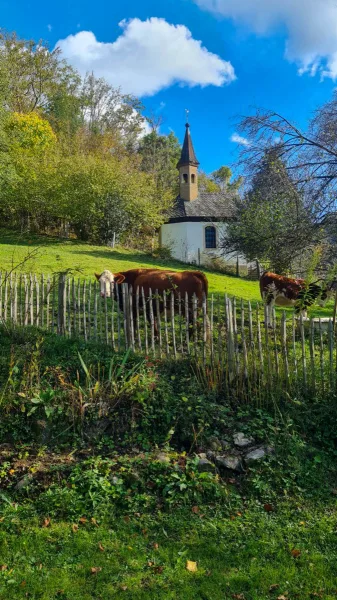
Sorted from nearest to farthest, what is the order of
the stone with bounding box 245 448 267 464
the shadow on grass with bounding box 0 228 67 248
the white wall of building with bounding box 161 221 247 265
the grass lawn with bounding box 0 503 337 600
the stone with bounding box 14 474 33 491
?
the grass lawn with bounding box 0 503 337 600, the stone with bounding box 14 474 33 491, the stone with bounding box 245 448 267 464, the shadow on grass with bounding box 0 228 67 248, the white wall of building with bounding box 161 221 247 265

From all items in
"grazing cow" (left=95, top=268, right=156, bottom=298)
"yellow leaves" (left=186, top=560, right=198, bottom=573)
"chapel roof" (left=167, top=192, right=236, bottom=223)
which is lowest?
"yellow leaves" (left=186, top=560, right=198, bottom=573)

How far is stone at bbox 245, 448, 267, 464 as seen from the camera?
4535 millimetres

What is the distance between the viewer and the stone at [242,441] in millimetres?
4801

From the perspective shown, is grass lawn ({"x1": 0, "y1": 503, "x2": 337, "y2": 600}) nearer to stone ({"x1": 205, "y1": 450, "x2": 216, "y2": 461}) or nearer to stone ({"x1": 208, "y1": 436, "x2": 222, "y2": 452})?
stone ({"x1": 205, "y1": 450, "x2": 216, "y2": 461})

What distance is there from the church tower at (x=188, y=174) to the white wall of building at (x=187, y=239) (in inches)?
133

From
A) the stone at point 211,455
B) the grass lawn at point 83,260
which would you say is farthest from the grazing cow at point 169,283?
the grass lawn at point 83,260

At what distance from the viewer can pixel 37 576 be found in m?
3.14

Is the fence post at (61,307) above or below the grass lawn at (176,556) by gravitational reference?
above

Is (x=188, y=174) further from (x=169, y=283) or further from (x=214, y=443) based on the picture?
(x=214, y=443)

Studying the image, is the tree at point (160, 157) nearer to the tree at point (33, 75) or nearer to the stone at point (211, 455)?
the tree at point (33, 75)

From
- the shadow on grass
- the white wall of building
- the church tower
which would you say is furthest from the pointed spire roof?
the shadow on grass

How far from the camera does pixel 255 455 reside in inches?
180

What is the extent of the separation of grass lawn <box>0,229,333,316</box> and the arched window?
838cm

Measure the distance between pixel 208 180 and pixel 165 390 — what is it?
170ft
